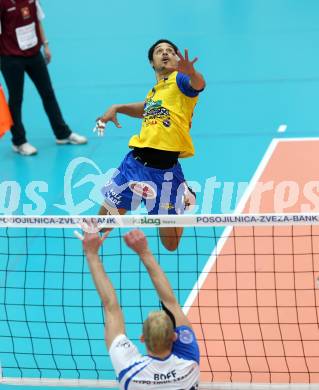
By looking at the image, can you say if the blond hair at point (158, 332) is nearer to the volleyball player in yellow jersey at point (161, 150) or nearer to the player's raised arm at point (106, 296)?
the player's raised arm at point (106, 296)

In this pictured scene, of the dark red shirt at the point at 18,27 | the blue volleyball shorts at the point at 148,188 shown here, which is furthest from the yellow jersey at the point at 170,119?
the dark red shirt at the point at 18,27

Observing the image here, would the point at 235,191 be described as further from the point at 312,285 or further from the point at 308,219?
the point at 308,219

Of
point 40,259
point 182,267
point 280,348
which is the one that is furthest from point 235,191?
point 280,348

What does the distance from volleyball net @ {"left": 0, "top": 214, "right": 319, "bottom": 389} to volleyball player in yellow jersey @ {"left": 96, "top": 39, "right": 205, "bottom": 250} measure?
0.45m

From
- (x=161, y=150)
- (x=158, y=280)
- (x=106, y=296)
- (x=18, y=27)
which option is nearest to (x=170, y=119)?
(x=161, y=150)

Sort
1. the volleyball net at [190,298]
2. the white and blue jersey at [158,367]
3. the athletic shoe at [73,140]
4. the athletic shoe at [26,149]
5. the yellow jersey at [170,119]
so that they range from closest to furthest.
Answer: the white and blue jersey at [158,367], the volleyball net at [190,298], the yellow jersey at [170,119], the athletic shoe at [26,149], the athletic shoe at [73,140]

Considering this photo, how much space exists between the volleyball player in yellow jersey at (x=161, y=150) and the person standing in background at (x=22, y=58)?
→ 4198 mm

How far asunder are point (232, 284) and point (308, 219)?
8.32 feet

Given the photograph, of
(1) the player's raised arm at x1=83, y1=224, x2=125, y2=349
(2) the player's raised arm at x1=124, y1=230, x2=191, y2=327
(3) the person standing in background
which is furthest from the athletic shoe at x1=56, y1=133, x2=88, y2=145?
(2) the player's raised arm at x1=124, y1=230, x2=191, y2=327

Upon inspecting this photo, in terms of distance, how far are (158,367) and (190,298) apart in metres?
3.42

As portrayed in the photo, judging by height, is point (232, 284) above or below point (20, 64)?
below

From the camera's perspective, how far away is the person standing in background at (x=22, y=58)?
12.6m

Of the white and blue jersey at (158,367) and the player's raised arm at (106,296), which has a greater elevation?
the player's raised arm at (106,296)

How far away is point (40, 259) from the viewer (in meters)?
9.99
